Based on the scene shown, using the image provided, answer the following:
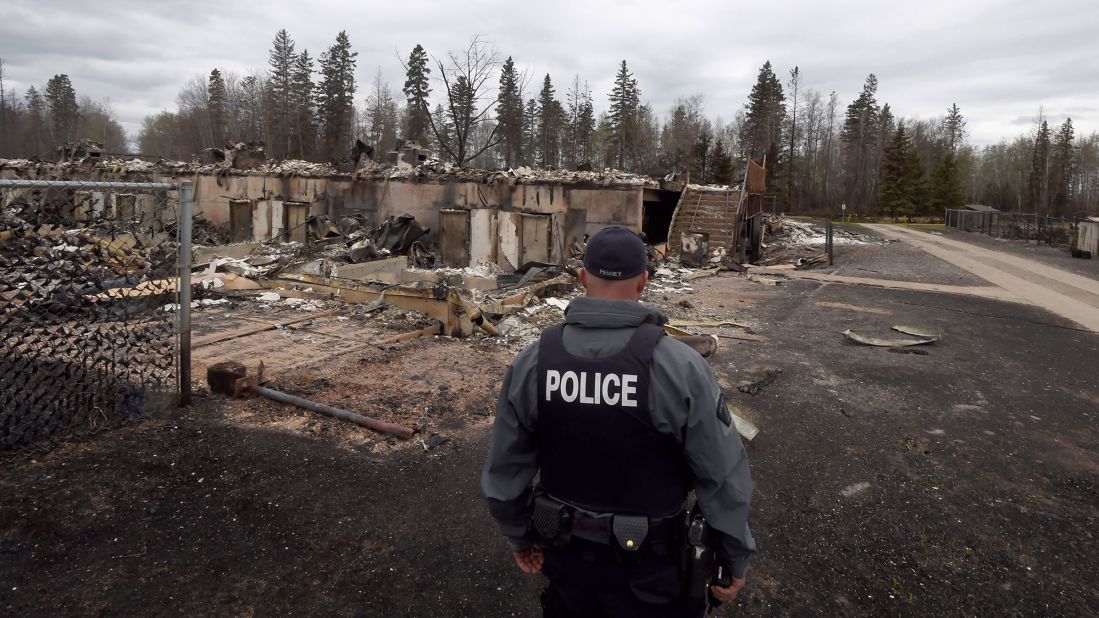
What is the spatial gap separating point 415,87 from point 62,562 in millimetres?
38636

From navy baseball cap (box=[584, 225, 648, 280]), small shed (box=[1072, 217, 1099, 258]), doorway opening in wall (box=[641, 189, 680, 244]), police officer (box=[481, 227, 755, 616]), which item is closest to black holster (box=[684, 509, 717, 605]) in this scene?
police officer (box=[481, 227, 755, 616])

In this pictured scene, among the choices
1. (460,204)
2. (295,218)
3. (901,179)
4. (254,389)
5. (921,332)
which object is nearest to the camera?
(254,389)

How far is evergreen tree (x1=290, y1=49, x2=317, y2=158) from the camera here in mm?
46156

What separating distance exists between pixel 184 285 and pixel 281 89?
2012 inches

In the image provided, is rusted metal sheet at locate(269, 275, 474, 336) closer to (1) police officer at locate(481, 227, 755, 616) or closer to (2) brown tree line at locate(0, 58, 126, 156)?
(1) police officer at locate(481, 227, 755, 616)

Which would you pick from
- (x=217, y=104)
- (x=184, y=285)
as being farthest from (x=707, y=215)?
(x=217, y=104)

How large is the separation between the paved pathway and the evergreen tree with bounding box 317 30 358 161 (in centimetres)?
3856

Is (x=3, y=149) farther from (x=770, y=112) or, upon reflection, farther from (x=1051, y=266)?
(x=1051, y=266)

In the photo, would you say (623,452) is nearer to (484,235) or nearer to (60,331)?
(60,331)

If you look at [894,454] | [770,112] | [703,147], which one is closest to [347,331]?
→ [894,454]

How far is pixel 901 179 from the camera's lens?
41.6 m

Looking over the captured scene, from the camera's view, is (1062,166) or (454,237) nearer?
(454,237)

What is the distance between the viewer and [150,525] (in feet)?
10.5

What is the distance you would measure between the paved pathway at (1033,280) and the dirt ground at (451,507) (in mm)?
6063
